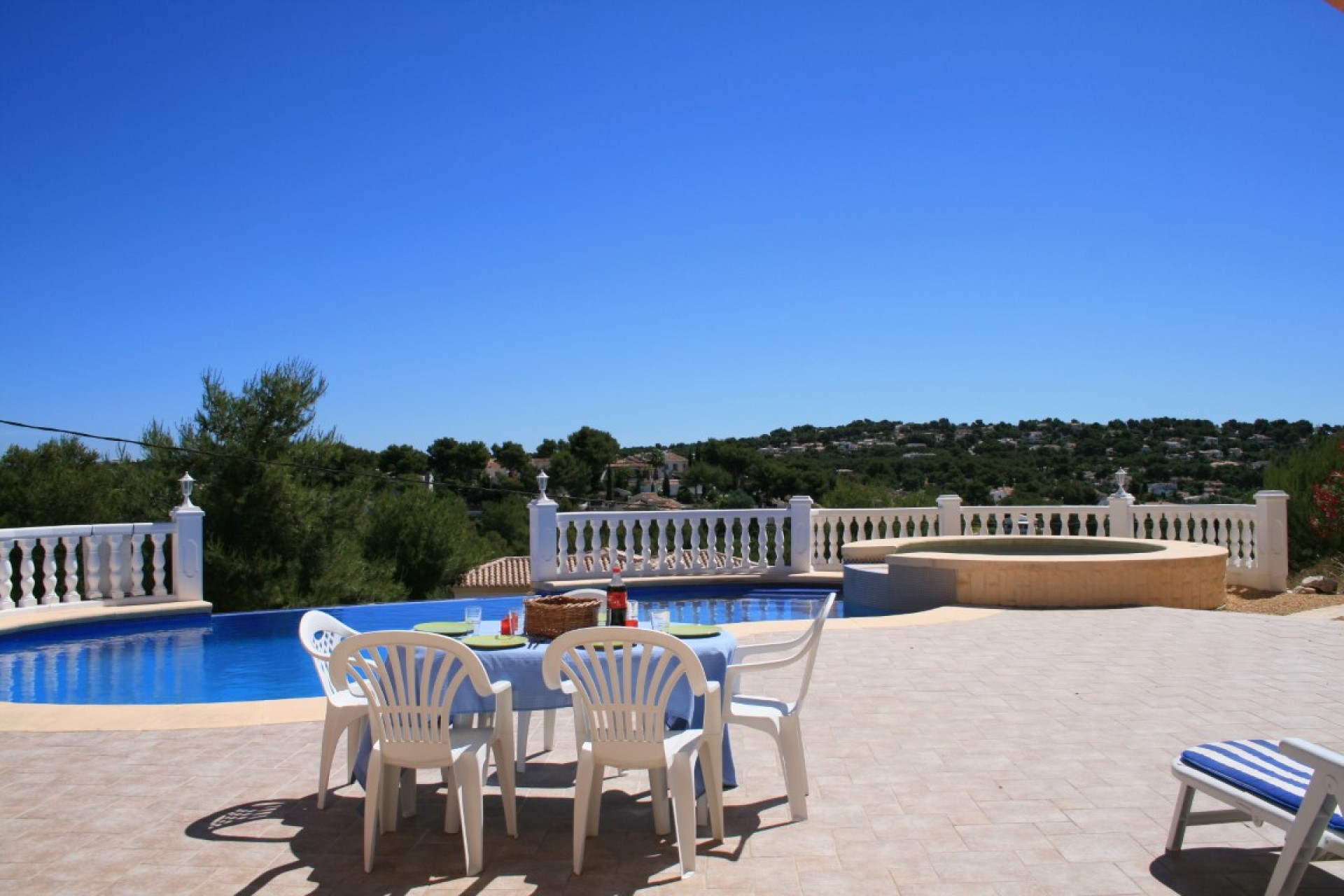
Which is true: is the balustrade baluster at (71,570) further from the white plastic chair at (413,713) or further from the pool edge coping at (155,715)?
the white plastic chair at (413,713)

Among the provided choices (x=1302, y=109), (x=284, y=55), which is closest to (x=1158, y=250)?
(x=1302, y=109)

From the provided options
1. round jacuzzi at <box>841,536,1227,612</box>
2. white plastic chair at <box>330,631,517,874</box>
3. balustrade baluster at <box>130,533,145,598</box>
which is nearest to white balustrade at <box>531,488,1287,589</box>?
round jacuzzi at <box>841,536,1227,612</box>

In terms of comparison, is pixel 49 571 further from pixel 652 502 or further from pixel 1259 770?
pixel 652 502

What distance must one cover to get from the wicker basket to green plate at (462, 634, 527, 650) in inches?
3.5

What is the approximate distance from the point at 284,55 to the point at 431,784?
11.2 metres

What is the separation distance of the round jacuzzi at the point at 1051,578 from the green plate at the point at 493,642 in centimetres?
680

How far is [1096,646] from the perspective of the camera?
7445mm

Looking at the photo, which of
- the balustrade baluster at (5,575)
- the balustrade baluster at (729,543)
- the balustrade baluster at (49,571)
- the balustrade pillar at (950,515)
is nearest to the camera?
the balustrade baluster at (5,575)

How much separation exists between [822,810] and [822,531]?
9.12m

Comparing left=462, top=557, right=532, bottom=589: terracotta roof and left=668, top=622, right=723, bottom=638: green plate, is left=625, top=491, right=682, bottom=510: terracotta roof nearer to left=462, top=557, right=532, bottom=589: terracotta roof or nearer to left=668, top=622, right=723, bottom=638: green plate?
left=462, top=557, right=532, bottom=589: terracotta roof

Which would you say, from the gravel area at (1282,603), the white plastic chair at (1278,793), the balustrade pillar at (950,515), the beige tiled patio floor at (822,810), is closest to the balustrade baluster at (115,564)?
the beige tiled patio floor at (822,810)

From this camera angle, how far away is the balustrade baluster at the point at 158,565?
9.94m

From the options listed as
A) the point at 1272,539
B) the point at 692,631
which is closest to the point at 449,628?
the point at 692,631

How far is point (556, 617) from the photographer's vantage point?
4078 mm
